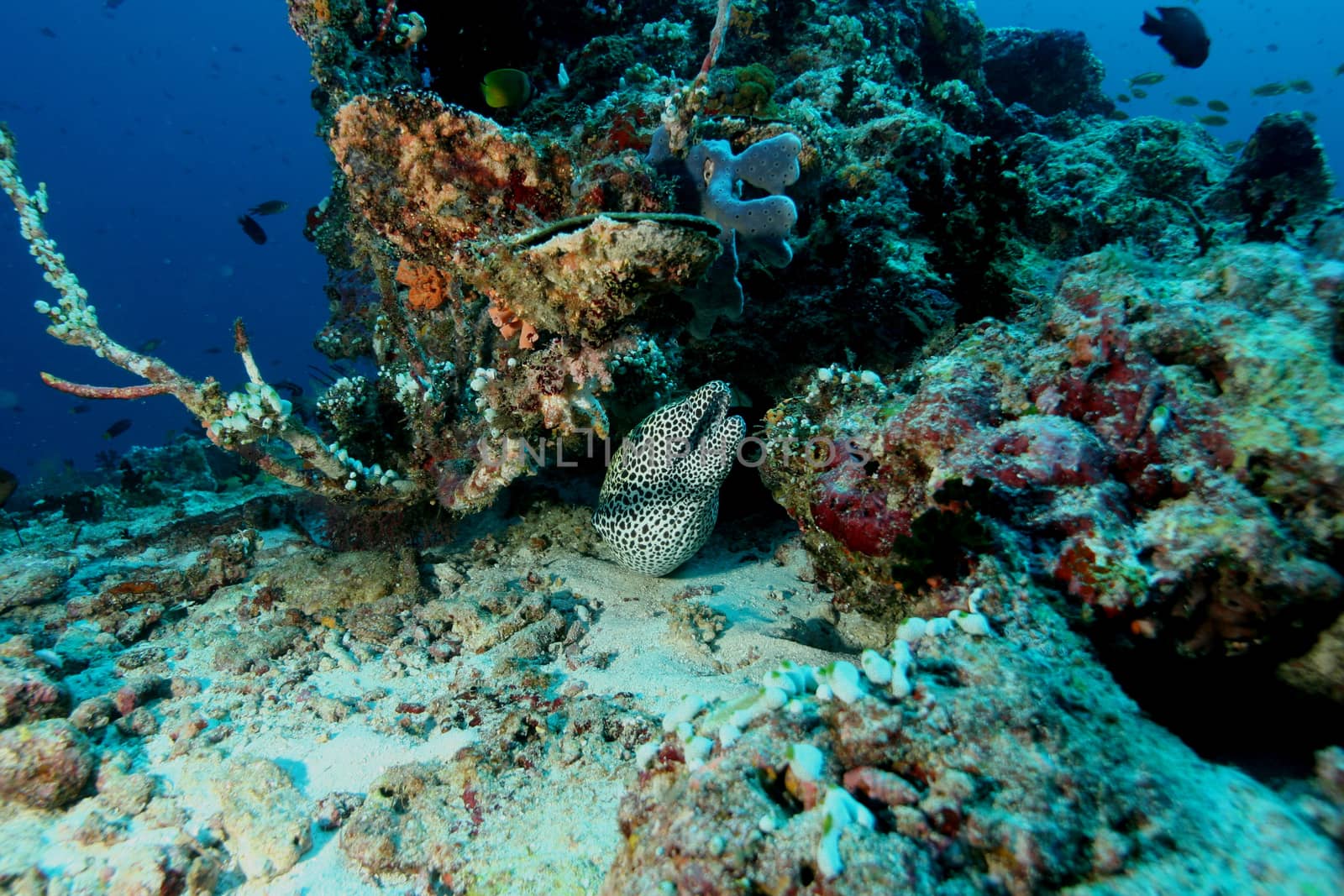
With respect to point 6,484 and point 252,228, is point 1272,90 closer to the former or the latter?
point 252,228

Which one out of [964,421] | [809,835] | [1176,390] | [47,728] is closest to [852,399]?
[964,421]

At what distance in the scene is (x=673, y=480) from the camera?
4.90 meters

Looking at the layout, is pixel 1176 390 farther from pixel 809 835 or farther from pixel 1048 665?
pixel 809 835

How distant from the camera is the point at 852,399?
159 inches

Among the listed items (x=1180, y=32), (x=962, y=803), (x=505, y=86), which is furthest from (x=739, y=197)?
(x=1180, y=32)

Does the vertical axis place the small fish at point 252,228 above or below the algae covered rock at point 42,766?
above

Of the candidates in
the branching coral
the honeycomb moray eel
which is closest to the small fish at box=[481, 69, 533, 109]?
the branching coral

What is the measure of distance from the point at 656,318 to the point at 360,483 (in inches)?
108

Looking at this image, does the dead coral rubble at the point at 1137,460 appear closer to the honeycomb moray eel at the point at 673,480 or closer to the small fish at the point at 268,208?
the honeycomb moray eel at the point at 673,480

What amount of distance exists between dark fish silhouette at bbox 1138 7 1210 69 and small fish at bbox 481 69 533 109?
9.81m

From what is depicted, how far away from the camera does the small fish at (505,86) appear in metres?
6.17

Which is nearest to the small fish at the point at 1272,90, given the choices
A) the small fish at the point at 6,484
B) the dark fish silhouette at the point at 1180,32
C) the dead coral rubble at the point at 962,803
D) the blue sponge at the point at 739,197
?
the dark fish silhouette at the point at 1180,32

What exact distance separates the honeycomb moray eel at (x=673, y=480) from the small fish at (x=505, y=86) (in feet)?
13.4

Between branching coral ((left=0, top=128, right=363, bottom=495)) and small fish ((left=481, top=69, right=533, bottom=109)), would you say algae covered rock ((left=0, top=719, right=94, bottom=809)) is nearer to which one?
branching coral ((left=0, top=128, right=363, bottom=495))
